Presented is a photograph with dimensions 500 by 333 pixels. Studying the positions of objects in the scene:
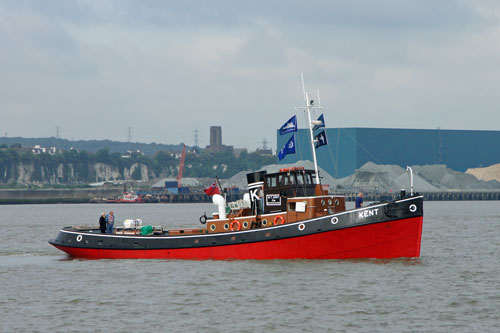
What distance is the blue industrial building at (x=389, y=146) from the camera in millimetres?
184750

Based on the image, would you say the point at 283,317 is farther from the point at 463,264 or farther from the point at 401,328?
the point at 463,264

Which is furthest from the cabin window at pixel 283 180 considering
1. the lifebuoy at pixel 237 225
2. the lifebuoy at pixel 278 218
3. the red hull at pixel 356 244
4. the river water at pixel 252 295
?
the river water at pixel 252 295

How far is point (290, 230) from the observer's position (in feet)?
116

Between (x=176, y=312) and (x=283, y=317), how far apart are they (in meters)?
3.98

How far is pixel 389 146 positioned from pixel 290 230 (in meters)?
160

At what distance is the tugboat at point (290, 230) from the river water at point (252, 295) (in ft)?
1.99

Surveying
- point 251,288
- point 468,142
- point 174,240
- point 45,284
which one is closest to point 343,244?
point 251,288

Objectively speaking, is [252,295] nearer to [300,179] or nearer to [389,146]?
[300,179]

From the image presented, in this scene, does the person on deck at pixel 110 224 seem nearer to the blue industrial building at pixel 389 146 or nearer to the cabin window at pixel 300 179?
the cabin window at pixel 300 179

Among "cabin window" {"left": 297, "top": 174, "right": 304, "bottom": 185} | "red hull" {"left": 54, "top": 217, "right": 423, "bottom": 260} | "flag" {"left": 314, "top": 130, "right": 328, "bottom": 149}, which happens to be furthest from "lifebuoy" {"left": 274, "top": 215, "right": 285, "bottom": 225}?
"flag" {"left": 314, "top": 130, "right": 328, "bottom": 149}

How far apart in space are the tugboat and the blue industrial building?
454ft

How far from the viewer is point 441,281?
32312 mm

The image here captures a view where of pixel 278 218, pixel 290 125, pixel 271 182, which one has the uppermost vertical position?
pixel 290 125

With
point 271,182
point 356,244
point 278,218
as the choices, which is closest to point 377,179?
point 271,182
